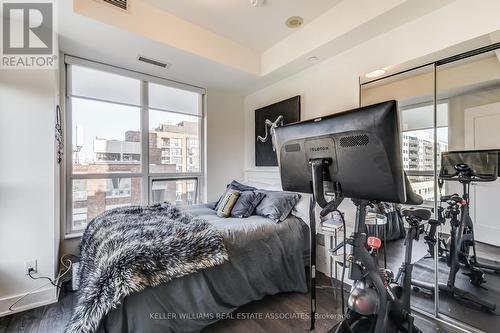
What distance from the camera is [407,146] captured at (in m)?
1.96

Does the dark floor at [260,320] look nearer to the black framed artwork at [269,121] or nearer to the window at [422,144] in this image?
the window at [422,144]

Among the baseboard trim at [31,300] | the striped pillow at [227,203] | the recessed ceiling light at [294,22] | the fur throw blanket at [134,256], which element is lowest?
the baseboard trim at [31,300]

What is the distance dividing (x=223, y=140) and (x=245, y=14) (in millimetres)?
1907

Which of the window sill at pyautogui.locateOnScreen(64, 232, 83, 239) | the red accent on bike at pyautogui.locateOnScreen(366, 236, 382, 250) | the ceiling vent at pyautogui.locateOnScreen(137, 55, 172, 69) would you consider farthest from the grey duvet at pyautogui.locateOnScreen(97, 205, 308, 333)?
the ceiling vent at pyautogui.locateOnScreen(137, 55, 172, 69)

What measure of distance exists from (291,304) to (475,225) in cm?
156

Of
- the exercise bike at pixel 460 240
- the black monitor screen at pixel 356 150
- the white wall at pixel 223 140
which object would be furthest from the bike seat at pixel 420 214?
the white wall at pixel 223 140

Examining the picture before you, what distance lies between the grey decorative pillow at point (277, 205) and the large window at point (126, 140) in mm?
1491

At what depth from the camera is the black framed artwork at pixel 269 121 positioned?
10.2 ft

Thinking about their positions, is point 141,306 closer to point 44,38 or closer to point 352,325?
point 352,325

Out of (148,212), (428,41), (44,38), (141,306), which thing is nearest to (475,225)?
(428,41)

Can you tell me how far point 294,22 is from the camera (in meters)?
2.46

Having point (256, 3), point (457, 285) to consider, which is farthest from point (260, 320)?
point (256, 3)

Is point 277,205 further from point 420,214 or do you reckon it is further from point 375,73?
point 375,73

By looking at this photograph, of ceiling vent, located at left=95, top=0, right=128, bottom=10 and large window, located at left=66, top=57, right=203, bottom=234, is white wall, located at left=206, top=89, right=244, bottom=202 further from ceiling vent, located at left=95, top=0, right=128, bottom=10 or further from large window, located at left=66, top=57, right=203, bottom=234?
ceiling vent, located at left=95, top=0, right=128, bottom=10
